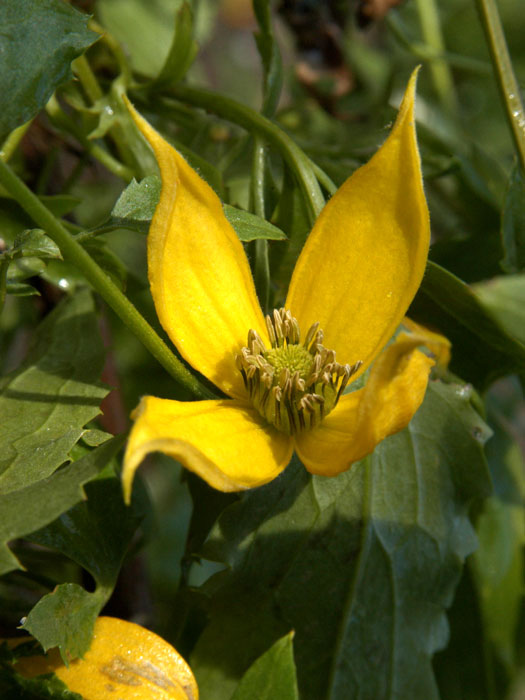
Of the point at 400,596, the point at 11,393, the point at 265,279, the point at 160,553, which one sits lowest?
the point at 160,553

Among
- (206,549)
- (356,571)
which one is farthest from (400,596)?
(206,549)

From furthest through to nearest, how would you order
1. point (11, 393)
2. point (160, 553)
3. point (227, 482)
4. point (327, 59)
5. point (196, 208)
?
point (160, 553) < point (327, 59) < point (11, 393) < point (196, 208) < point (227, 482)

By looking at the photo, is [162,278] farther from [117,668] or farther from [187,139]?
[187,139]

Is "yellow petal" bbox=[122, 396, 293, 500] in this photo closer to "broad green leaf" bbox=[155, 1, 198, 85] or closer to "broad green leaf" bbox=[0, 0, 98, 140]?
"broad green leaf" bbox=[0, 0, 98, 140]

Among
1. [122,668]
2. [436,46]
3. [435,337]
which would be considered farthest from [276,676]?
[436,46]

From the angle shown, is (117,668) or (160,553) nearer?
(117,668)

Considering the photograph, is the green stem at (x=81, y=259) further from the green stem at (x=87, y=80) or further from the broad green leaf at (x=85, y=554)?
the green stem at (x=87, y=80)

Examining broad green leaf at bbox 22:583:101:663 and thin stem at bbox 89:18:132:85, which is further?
thin stem at bbox 89:18:132:85

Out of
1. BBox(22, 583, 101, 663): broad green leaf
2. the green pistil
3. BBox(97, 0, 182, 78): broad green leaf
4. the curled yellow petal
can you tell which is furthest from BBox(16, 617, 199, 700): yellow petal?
BBox(97, 0, 182, 78): broad green leaf
